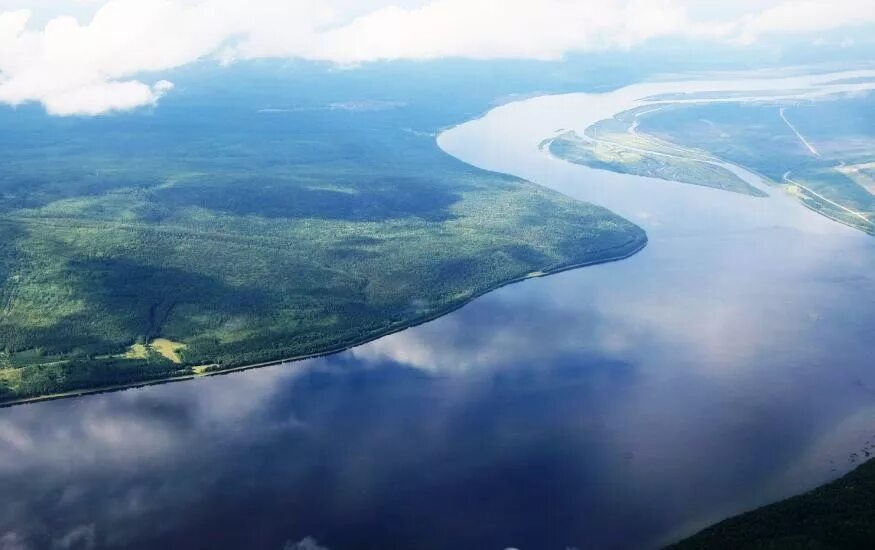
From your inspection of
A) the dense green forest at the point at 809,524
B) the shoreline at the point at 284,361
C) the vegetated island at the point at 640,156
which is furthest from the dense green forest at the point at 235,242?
the dense green forest at the point at 809,524

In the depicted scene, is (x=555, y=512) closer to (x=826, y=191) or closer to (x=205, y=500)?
(x=205, y=500)

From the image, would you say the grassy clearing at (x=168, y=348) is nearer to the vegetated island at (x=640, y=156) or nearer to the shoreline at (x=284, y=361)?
the shoreline at (x=284, y=361)

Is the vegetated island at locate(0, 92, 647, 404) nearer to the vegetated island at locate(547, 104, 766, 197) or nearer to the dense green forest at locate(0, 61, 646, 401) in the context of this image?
the dense green forest at locate(0, 61, 646, 401)

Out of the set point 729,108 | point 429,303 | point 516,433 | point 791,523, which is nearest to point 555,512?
point 516,433

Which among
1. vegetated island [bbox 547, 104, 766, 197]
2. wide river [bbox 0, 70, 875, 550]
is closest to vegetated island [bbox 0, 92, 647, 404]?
wide river [bbox 0, 70, 875, 550]

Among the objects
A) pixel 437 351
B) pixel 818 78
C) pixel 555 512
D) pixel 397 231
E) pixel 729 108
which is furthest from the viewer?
pixel 818 78

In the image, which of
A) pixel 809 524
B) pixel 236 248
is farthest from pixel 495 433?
pixel 236 248
